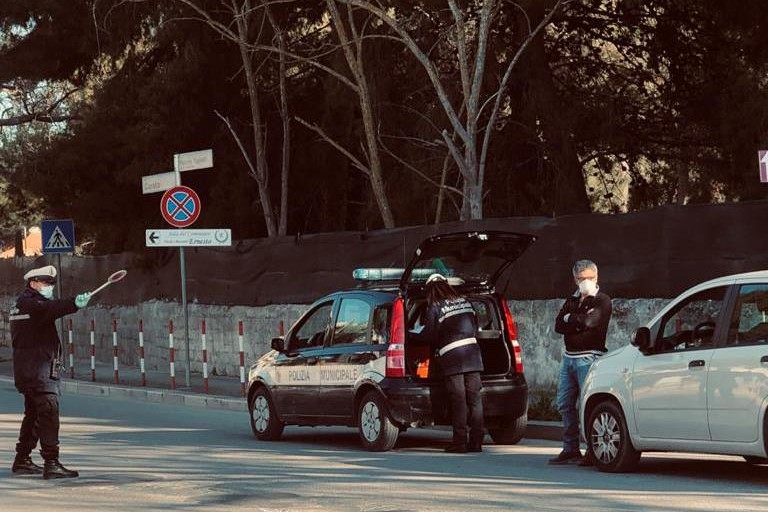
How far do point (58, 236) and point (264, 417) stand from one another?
13.7 meters

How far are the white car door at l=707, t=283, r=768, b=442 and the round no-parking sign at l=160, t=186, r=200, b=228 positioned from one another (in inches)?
585

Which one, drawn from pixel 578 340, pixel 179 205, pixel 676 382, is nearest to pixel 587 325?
pixel 578 340

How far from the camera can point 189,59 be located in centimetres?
3150

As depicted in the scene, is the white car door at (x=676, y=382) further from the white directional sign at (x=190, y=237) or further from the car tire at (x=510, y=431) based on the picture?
the white directional sign at (x=190, y=237)

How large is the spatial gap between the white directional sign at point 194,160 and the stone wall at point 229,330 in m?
3.08

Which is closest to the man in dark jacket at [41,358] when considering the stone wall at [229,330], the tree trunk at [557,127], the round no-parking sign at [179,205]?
the stone wall at [229,330]

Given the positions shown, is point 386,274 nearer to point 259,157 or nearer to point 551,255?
point 551,255

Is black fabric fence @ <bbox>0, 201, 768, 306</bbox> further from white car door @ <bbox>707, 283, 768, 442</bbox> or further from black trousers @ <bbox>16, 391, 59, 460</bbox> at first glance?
black trousers @ <bbox>16, 391, 59, 460</bbox>

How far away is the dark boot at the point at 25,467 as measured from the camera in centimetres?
1331

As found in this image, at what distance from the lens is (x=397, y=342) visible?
1477cm

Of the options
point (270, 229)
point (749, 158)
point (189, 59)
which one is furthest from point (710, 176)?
point (189, 59)

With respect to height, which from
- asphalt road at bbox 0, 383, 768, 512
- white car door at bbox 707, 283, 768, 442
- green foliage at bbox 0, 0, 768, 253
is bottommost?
asphalt road at bbox 0, 383, 768, 512

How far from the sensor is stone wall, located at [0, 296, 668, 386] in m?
19.2

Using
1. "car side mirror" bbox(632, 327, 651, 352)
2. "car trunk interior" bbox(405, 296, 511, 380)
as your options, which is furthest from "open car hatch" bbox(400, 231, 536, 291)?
"car side mirror" bbox(632, 327, 651, 352)
